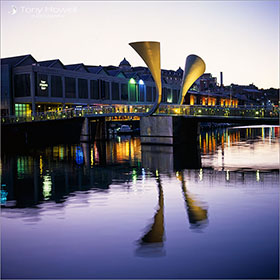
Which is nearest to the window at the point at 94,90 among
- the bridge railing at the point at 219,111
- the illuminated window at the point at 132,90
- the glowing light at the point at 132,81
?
the illuminated window at the point at 132,90

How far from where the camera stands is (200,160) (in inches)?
1304

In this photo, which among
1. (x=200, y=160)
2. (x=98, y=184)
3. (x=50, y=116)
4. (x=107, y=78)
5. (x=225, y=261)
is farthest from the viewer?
(x=107, y=78)

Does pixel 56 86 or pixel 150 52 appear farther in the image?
pixel 56 86

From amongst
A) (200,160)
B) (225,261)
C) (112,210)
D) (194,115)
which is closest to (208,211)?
(112,210)

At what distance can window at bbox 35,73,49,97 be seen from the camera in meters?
66.7

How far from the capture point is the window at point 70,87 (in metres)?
73.5

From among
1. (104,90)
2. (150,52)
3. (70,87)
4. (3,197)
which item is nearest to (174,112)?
(150,52)

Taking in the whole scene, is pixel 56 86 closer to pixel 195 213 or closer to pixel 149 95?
pixel 149 95

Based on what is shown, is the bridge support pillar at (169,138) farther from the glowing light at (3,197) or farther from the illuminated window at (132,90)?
the illuminated window at (132,90)

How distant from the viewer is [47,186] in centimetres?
2239

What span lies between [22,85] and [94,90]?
17.4m

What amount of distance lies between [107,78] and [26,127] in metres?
31.0

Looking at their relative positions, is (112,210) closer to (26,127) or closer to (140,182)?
(140,182)

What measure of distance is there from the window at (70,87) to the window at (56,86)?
5.08ft
